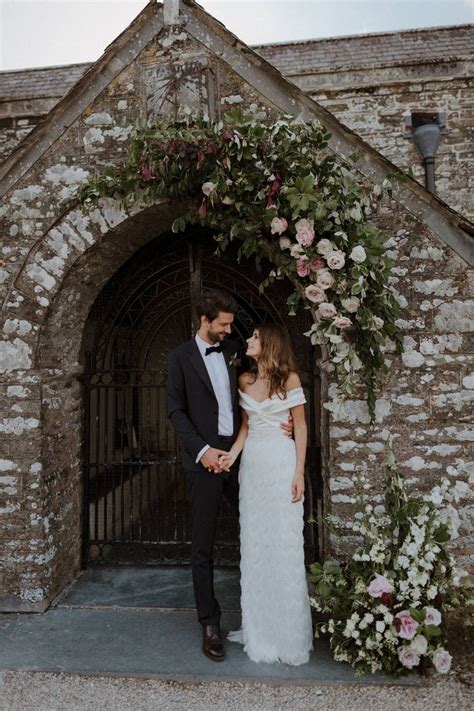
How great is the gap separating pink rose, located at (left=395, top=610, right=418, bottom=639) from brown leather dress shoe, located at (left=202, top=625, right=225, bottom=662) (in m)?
1.07

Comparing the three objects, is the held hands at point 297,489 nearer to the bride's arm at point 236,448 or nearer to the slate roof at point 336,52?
the bride's arm at point 236,448

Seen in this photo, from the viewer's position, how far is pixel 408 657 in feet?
9.20

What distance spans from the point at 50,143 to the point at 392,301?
112 inches

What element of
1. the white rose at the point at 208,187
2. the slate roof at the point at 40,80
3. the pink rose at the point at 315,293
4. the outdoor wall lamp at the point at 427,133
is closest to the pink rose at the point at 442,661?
the pink rose at the point at 315,293

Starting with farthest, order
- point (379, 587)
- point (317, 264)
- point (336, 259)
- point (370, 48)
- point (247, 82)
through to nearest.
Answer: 1. point (370, 48)
2. point (247, 82)
3. point (317, 264)
4. point (336, 259)
5. point (379, 587)

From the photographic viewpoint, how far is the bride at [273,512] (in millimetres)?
3004

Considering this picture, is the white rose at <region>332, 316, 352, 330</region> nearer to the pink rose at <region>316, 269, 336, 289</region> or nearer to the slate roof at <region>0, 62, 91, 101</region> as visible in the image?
the pink rose at <region>316, 269, 336, 289</region>

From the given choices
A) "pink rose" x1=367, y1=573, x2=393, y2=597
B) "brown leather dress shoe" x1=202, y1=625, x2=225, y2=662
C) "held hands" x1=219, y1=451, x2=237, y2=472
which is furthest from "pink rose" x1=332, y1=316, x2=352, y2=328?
"brown leather dress shoe" x1=202, y1=625, x2=225, y2=662

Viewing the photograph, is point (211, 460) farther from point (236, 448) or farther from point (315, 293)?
point (315, 293)

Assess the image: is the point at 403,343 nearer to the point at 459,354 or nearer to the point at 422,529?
the point at 459,354

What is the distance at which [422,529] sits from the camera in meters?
3.02

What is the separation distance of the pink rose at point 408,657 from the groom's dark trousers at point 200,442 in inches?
43.7

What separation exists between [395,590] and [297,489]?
2.68 ft

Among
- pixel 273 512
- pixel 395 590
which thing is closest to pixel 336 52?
pixel 273 512
